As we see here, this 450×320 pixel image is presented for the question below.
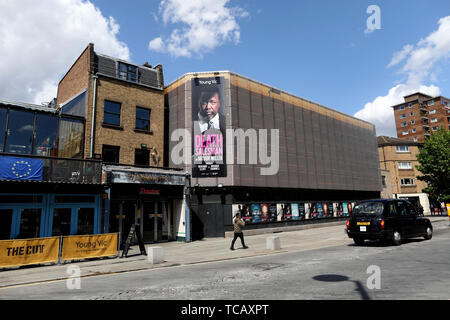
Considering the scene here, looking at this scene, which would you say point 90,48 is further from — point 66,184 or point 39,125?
point 66,184

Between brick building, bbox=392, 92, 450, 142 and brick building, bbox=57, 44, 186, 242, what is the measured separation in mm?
77888

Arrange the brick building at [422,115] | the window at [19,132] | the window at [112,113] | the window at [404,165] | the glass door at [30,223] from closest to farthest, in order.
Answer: the glass door at [30,223], the window at [19,132], the window at [112,113], the window at [404,165], the brick building at [422,115]

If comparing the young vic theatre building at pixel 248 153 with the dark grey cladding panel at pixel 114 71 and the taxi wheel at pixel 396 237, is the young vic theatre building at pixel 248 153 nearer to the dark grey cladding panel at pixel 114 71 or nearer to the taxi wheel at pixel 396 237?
the dark grey cladding panel at pixel 114 71

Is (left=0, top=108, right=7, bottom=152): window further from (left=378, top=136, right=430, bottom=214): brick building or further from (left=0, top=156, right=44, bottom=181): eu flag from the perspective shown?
(left=378, top=136, right=430, bottom=214): brick building

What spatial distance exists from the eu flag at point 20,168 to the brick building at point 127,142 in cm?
308

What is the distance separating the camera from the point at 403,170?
4897 cm

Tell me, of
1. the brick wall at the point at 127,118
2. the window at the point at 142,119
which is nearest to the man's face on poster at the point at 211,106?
the brick wall at the point at 127,118

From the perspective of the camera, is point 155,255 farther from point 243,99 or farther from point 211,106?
point 243,99

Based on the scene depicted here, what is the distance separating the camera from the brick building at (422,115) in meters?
75.5

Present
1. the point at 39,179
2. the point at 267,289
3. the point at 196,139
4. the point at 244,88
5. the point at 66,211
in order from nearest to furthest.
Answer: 1. the point at 267,289
2. the point at 39,179
3. the point at 66,211
4. the point at 196,139
5. the point at 244,88

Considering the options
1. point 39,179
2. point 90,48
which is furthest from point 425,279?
point 90,48

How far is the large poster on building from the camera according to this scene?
2122 centimetres

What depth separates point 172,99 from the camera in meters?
23.5
